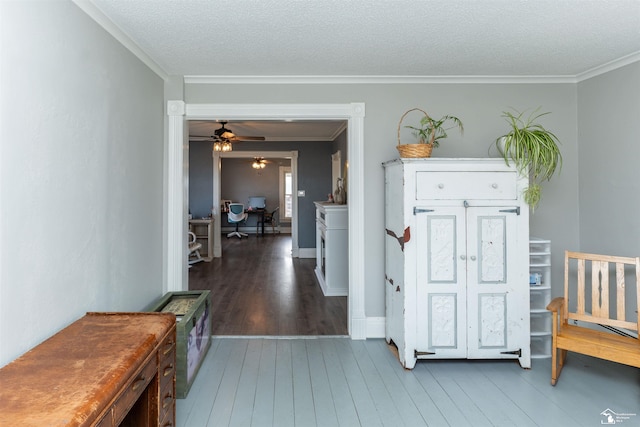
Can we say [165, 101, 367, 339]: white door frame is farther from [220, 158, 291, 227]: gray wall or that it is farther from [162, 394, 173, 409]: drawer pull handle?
[220, 158, 291, 227]: gray wall

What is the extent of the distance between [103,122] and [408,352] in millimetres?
2577

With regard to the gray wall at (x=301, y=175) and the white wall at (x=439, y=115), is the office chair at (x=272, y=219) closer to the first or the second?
the gray wall at (x=301, y=175)

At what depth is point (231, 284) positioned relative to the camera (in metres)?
5.64

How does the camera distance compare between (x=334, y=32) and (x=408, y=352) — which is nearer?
(x=334, y=32)

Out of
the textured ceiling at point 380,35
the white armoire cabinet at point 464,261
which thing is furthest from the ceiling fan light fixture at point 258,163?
the white armoire cabinet at point 464,261

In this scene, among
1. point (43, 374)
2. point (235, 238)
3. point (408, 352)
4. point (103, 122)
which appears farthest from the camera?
point (235, 238)

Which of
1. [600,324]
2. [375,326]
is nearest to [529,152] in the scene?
[600,324]

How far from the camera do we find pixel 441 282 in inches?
114

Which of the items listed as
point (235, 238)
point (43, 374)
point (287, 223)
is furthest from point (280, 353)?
point (287, 223)

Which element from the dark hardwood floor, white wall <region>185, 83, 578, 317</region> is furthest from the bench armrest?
the dark hardwood floor

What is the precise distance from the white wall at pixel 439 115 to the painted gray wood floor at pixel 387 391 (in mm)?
790

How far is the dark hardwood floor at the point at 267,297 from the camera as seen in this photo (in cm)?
385

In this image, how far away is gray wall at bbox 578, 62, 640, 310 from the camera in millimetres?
2969

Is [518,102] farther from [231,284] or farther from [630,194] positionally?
[231,284]
